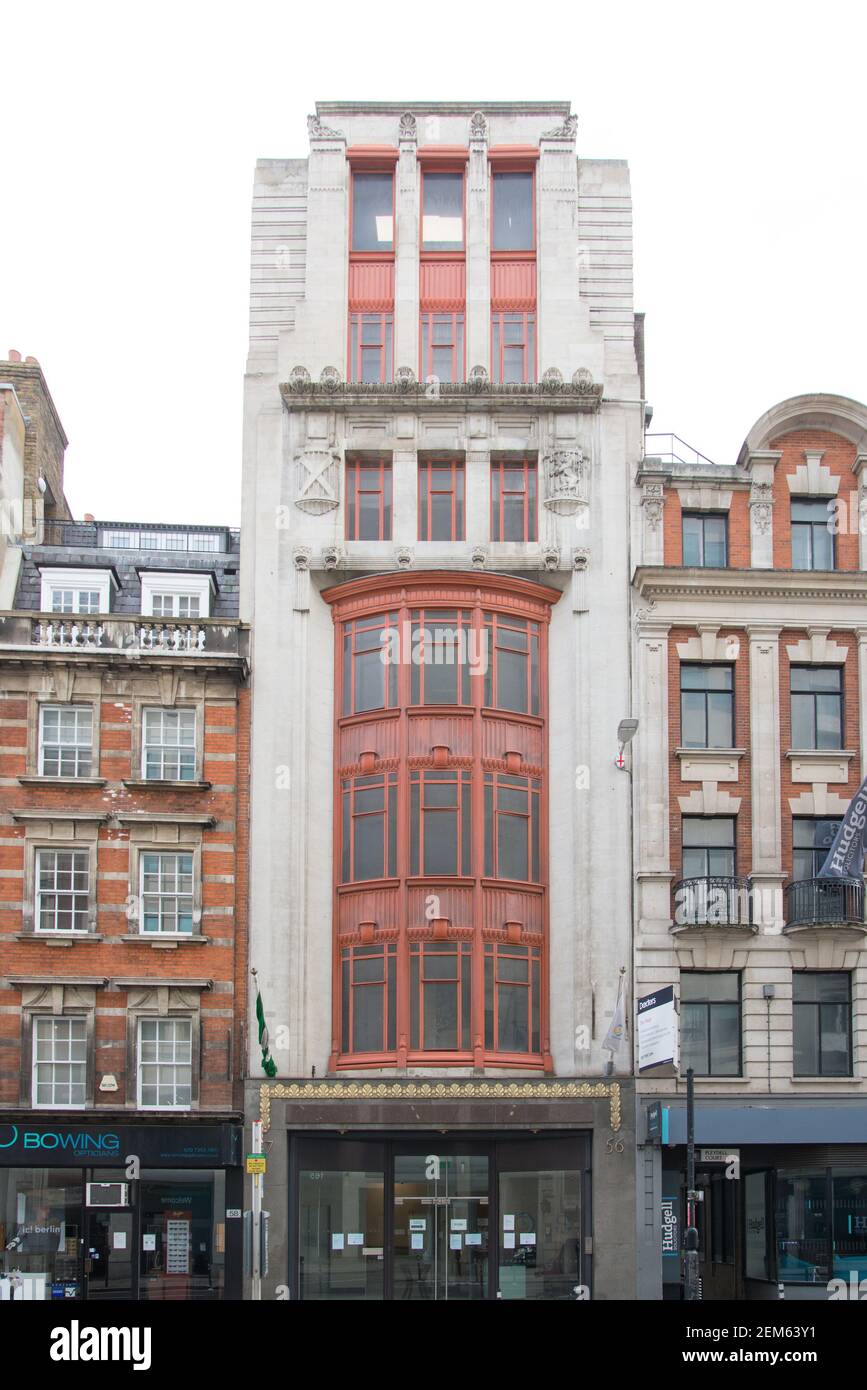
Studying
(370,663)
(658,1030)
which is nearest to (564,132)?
(370,663)

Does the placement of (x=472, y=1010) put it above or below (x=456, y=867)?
below

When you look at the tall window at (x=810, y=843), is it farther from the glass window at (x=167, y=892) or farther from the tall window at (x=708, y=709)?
the glass window at (x=167, y=892)

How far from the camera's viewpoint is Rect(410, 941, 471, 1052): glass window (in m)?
39.8

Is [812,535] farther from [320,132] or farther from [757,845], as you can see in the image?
[320,132]

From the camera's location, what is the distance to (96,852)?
40844 mm

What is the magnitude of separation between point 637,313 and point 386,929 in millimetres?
21601

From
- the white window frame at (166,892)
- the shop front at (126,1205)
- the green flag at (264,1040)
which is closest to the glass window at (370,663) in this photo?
the white window frame at (166,892)

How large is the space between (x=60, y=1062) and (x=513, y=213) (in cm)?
2536

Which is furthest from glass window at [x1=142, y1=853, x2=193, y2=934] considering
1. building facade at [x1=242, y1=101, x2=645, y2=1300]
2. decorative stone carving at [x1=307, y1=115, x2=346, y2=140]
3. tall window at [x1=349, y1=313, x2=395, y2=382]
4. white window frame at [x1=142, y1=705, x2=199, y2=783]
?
decorative stone carving at [x1=307, y1=115, x2=346, y2=140]

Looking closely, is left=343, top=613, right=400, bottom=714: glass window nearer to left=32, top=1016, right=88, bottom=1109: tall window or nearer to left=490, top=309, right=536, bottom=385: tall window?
left=490, top=309, right=536, bottom=385: tall window

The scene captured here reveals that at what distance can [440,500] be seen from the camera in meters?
43.9

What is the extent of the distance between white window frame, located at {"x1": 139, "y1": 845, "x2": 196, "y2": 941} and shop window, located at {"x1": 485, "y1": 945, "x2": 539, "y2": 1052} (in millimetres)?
7255
